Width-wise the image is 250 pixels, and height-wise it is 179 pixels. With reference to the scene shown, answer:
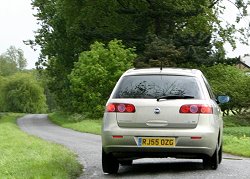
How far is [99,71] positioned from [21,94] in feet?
240

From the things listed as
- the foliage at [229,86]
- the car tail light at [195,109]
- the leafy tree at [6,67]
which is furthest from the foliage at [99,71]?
the leafy tree at [6,67]

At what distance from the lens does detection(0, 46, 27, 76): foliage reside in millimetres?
148875

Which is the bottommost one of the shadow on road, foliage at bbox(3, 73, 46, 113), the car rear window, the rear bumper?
foliage at bbox(3, 73, 46, 113)

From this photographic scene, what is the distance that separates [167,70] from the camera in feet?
33.6

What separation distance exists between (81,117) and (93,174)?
1584 inches

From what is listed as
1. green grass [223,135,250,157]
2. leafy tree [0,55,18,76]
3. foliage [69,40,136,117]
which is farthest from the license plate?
leafy tree [0,55,18,76]

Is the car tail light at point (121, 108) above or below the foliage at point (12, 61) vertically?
above

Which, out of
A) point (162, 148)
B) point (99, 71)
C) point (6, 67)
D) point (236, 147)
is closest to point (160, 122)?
point (162, 148)

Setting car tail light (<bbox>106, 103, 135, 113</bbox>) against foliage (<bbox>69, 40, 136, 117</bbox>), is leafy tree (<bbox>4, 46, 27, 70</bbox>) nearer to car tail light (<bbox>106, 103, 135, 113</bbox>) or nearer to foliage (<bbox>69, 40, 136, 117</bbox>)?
foliage (<bbox>69, 40, 136, 117</bbox>)

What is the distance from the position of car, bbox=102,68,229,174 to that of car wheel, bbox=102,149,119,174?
34 millimetres

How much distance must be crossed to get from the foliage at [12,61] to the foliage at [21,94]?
27.9 meters

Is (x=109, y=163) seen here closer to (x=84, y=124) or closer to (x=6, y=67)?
(x=84, y=124)

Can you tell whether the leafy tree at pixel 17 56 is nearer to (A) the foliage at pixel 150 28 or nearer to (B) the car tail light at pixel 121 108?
(A) the foliage at pixel 150 28

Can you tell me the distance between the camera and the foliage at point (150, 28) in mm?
46562
